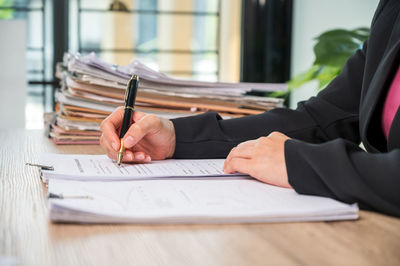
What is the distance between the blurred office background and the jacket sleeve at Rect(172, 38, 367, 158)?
2263mm

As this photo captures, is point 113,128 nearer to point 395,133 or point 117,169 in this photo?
point 117,169

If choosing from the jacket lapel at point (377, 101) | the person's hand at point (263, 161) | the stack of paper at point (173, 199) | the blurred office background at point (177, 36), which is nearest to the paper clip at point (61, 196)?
the stack of paper at point (173, 199)

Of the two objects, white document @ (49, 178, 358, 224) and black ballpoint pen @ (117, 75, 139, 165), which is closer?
white document @ (49, 178, 358, 224)

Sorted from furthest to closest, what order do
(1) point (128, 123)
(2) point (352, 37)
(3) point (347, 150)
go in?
(2) point (352, 37) < (1) point (128, 123) < (3) point (347, 150)

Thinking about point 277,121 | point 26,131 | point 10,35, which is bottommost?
point 26,131

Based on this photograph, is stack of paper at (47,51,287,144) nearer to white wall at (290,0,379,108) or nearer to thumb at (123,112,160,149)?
thumb at (123,112,160,149)

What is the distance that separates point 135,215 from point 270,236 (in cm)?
14

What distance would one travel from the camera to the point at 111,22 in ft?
12.7

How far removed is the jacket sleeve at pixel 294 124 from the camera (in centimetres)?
104

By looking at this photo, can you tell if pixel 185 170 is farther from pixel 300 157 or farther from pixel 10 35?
pixel 10 35

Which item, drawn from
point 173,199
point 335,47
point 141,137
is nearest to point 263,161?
point 173,199

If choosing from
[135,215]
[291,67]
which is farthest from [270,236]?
[291,67]

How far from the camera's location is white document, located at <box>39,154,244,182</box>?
745 mm

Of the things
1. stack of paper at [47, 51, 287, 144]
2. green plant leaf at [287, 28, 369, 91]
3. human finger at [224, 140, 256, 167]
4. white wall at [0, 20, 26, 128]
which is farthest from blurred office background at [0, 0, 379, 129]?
human finger at [224, 140, 256, 167]
